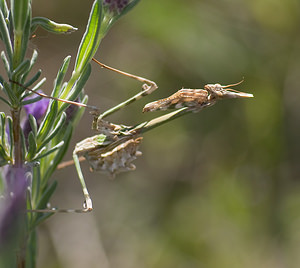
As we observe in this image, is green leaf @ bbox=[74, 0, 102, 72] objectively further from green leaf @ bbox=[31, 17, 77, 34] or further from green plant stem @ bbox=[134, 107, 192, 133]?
green plant stem @ bbox=[134, 107, 192, 133]

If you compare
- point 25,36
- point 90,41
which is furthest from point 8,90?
point 90,41

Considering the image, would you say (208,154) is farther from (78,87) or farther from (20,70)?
(20,70)

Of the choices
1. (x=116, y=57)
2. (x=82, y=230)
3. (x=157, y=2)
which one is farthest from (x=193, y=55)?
(x=82, y=230)

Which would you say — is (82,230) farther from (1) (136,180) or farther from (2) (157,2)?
(2) (157,2)

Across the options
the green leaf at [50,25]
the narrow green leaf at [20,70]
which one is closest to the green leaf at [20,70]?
the narrow green leaf at [20,70]

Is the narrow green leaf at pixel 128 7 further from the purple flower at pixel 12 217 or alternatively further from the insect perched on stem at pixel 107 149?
the purple flower at pixel 12 217

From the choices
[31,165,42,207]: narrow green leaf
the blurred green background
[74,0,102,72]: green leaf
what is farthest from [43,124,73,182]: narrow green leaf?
the blurred green background
